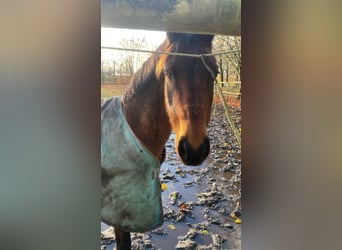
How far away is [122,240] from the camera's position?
1.39 m

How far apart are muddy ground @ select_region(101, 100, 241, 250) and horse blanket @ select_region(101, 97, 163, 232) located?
0.15 ft

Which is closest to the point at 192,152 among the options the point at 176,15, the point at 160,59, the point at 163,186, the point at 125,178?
the point at 163,186

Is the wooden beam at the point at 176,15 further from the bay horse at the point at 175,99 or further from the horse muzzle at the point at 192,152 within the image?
the horse muzzle at the point at 192,152

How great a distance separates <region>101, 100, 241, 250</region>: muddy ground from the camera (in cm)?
144

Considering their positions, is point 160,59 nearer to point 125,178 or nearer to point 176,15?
point 176,15

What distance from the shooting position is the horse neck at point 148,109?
4.68ft

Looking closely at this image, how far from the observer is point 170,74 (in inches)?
57.4

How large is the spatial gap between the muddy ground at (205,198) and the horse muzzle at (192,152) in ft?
0.08

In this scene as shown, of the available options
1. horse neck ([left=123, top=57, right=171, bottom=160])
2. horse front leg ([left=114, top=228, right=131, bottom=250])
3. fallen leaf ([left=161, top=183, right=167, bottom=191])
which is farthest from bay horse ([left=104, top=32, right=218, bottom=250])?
horse front leg ([left=114, top=228, right=131, bottom=250])

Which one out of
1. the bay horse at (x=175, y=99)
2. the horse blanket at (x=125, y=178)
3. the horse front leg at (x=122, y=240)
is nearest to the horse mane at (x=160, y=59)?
the bay horse at (x=175, y=99)
